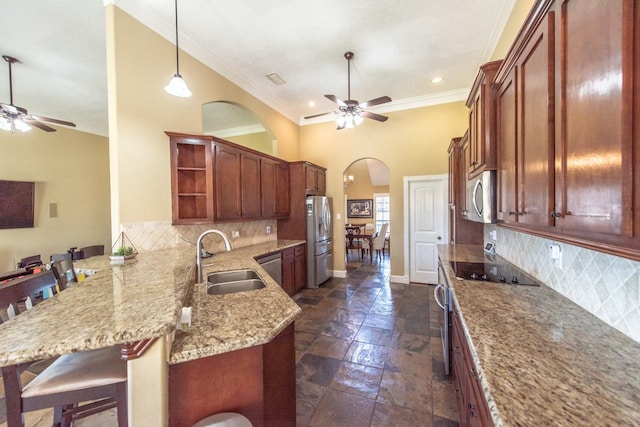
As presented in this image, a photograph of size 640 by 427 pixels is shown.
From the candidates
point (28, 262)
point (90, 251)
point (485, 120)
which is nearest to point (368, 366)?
point (485, 120)

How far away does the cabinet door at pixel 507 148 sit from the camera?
4.95ft

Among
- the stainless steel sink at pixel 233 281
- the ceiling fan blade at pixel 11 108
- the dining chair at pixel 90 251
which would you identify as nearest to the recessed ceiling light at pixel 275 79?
the stainless steel sink at pixel 233 281

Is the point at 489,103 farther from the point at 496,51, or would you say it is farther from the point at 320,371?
the point at 320,371

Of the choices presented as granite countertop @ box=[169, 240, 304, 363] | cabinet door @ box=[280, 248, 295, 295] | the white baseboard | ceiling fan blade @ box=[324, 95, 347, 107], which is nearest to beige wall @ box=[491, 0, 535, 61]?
ceiling fan blade @ box=[324, 95, 347, 107]

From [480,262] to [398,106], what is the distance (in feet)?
11.3

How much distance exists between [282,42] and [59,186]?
5525 mm

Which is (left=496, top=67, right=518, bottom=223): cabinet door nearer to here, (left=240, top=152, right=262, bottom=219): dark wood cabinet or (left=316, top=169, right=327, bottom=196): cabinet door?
(left=240, top=152, right=262, bottom=219): dark wood cabinet

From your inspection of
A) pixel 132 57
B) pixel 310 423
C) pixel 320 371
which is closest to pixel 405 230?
pixel 320 371

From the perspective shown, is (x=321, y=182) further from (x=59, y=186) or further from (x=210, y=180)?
(x=59, y=186)

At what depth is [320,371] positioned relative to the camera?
2.30 metres

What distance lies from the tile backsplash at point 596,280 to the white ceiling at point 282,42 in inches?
99.5

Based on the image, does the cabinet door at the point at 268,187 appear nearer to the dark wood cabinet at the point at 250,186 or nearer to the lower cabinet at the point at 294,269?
the dark wood cabinet at the point at 250,186

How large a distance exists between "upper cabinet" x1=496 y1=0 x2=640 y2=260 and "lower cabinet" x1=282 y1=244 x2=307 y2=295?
321 cm

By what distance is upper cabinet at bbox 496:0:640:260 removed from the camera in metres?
0.69
